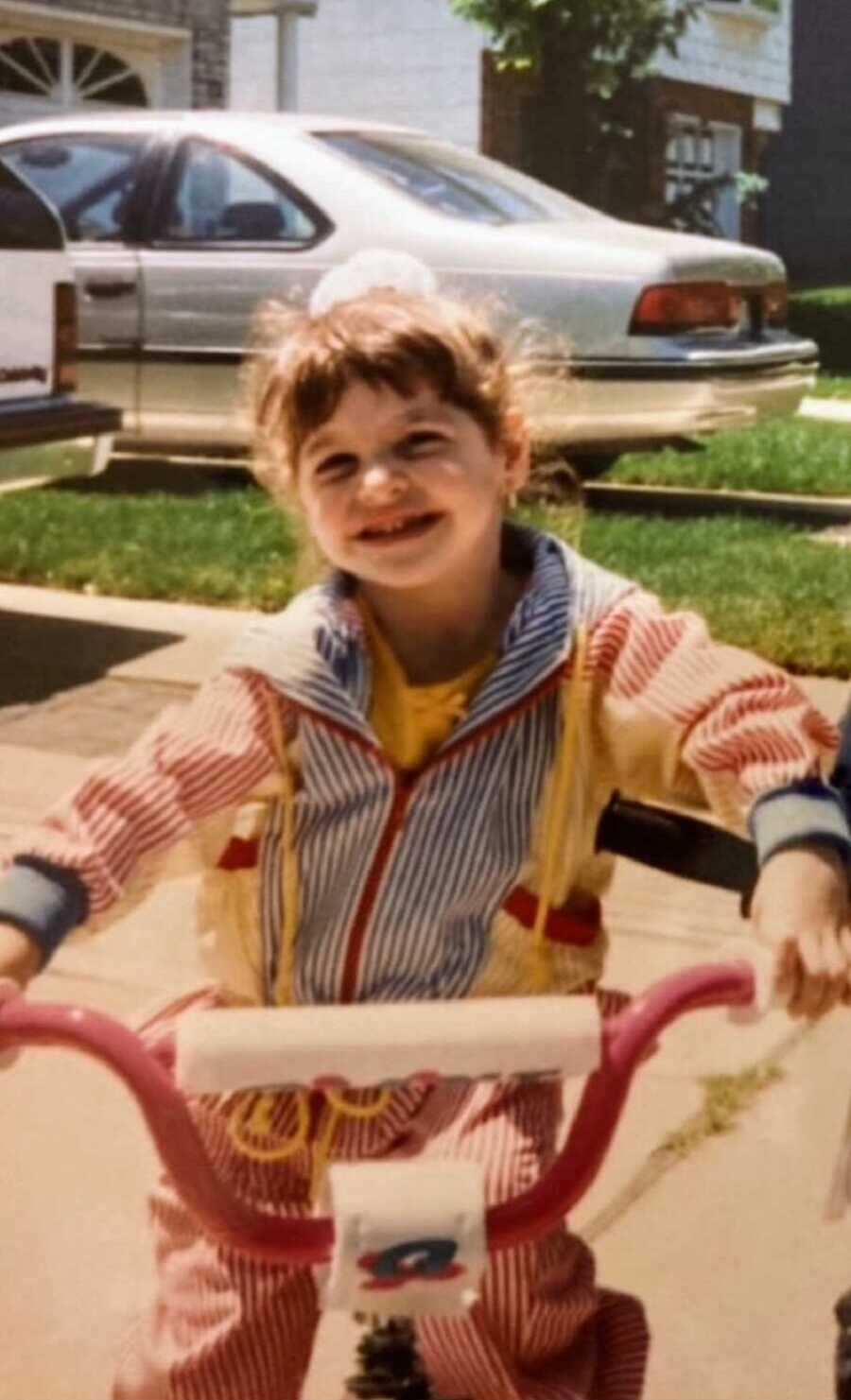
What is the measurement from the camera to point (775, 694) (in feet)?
7.14

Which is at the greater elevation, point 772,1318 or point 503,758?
point 503,758

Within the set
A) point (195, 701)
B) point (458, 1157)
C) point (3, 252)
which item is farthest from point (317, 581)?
point (3, 252)

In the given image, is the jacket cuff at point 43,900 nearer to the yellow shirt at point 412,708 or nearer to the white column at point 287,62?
the yellow shirt at point 412,708

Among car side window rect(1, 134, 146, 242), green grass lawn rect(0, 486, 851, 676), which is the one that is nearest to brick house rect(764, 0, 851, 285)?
car side window rect(1, 134, 146, 242)

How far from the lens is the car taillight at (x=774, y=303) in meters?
11.1

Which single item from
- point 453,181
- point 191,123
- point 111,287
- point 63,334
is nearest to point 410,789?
point 63,334

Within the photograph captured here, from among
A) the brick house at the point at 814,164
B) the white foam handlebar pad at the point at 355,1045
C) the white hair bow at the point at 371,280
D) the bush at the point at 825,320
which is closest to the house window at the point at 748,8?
the brick house at the point at 814,164

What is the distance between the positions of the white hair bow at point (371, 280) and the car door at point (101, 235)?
828 centimetres

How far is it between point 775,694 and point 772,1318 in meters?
1.28

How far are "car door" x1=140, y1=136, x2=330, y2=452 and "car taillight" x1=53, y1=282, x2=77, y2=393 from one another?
105 inches

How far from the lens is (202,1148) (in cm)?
182

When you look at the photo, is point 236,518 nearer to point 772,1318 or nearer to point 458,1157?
point 772,1318

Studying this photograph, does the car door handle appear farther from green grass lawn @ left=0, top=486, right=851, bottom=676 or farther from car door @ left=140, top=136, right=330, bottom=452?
green grass lawn @ left=0, top=486, right=851, bottom=676

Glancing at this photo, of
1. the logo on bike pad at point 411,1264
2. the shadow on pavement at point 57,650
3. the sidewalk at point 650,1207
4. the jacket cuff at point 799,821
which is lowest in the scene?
the shadow on pavement at point 57,650
